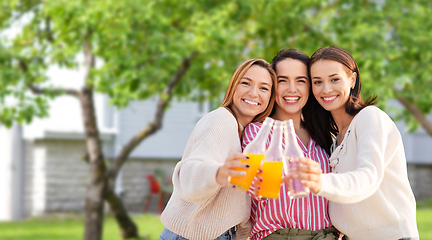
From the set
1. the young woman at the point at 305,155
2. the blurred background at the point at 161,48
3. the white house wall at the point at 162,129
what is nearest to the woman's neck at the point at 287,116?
the young woman at the point at 305,155

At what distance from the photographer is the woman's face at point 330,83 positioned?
7.48 ft

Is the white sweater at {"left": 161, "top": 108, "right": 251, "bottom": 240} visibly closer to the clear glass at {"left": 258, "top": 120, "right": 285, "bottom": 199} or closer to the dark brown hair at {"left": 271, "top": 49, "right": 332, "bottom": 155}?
the clear glass at {"left": 258, "top": 120, "right": 285, "bottom": 199}

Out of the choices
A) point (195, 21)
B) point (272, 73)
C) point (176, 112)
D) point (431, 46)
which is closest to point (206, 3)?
point (195, 21)

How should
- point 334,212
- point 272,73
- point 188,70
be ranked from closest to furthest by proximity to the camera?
1. point 334,212
2. point 272,73
3. point 188,70

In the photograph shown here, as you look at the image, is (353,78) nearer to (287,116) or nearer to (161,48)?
(287,116)

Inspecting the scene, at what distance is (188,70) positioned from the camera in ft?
25.0

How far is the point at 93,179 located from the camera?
7.20 m

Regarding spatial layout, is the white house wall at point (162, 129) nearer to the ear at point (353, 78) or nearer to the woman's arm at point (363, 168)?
the ear at point (353, 78)

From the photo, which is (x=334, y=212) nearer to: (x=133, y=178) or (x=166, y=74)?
(x=166, y=74)

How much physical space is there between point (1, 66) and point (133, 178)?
20.8 feet

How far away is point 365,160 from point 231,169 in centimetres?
53

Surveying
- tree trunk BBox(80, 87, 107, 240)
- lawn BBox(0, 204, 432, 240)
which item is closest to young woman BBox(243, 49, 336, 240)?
tree trunk BBox(80, 87, 107, 240)

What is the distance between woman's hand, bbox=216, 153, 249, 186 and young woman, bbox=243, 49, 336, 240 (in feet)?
1.42

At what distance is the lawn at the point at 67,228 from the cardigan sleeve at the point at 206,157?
6.63 metres
